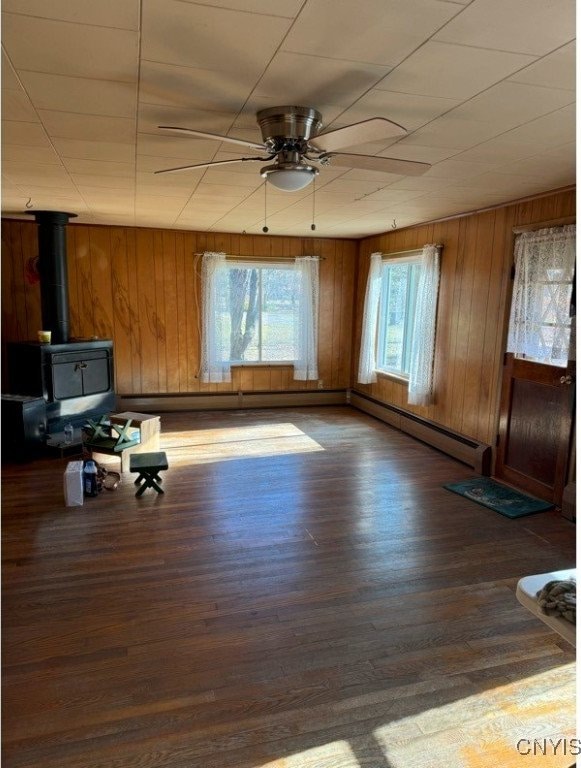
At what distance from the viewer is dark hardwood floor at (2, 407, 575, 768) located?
6.22 feet

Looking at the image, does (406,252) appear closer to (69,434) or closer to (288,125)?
(288,125)

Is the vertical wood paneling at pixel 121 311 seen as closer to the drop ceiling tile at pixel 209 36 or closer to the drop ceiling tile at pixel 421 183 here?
the drop ceiling tile at pixel 421 183

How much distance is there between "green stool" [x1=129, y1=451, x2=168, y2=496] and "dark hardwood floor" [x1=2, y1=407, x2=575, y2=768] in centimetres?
7

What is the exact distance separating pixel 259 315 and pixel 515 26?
5.52m

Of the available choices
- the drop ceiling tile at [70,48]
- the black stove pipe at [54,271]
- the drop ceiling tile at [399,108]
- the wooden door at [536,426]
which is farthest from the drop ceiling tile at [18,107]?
the wooden door at [536,426]

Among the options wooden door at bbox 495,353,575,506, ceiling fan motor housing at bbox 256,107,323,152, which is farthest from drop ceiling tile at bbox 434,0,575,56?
wooden door at bbox 495,353,575,506

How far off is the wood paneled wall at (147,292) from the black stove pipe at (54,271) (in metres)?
0.77

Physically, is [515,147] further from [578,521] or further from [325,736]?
[325,736]

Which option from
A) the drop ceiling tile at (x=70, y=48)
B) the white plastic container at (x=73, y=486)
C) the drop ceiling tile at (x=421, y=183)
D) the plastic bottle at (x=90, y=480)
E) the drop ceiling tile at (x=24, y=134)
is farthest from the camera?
the plastic bottle at (x=90, y=480)

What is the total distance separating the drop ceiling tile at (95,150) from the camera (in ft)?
8.91

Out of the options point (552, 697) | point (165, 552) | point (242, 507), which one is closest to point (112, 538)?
point (165, 552)

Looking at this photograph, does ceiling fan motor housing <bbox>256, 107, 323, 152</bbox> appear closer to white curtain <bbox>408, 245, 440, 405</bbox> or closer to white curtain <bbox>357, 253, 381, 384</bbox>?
white curtain <bbox>408, 245, 440, 405</bbox>

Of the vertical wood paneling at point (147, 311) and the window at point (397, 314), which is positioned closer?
the window at point (397, 314)

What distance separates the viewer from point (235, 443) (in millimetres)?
5445
